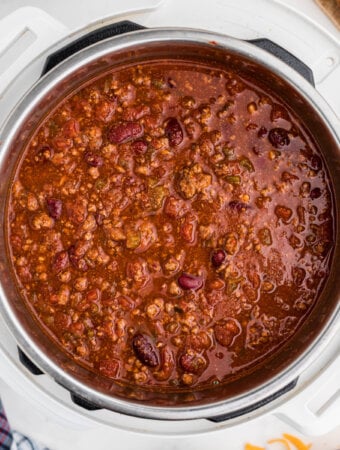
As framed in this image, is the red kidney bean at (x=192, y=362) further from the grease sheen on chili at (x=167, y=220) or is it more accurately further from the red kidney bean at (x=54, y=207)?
the red kidney bean at (x=54, y=207)

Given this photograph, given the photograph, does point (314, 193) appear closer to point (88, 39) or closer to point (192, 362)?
point (192, 362)

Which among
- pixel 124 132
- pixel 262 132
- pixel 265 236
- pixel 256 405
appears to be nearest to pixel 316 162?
pixel 262 132

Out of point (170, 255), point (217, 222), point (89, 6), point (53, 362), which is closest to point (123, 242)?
point (170, 255)

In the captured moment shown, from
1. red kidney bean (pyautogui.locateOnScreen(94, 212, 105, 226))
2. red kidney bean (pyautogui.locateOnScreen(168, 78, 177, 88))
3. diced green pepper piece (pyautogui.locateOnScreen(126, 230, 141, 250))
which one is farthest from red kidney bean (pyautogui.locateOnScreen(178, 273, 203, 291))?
red kidney bean (pyautogui.locateOnScreen(168, 78, 177, 88))

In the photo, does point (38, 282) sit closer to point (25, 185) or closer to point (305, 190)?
point (25, 185)

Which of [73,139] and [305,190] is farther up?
[305,190]

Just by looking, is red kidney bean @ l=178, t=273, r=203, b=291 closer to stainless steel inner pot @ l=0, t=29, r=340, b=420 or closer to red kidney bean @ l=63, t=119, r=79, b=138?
stainless steel inner pot @ l=0, t=29, r=340, b=420
